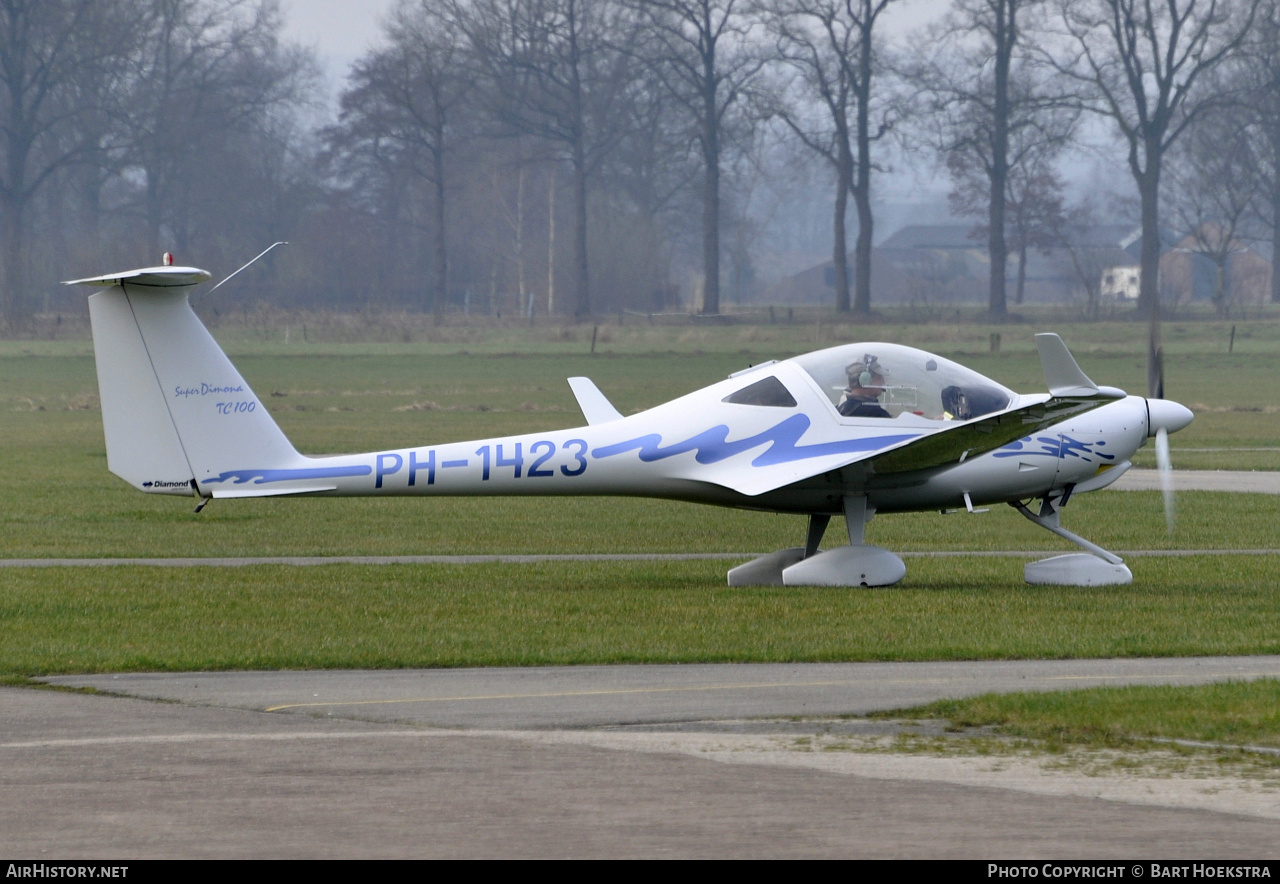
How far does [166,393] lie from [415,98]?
76978mm

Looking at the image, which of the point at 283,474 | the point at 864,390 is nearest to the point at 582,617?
the point at 283,474

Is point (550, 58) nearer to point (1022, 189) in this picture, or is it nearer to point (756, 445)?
point (1022, 189)

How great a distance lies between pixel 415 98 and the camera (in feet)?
287

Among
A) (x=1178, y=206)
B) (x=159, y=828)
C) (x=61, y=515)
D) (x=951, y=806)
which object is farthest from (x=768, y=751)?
(x=1178, y=206)

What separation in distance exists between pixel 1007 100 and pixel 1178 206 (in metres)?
27.3

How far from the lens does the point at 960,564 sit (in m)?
16.7

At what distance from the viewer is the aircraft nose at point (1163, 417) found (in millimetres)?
15023

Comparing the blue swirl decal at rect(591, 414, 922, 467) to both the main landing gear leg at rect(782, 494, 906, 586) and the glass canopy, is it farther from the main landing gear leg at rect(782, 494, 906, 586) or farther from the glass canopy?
the main landing gear leg at rect(782, 494, 906, 586)

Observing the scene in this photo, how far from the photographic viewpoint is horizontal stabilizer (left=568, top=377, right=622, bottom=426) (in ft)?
51.4

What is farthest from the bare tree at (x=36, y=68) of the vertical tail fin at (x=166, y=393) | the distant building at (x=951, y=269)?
the vertical tail fin at (x=166, y=393)

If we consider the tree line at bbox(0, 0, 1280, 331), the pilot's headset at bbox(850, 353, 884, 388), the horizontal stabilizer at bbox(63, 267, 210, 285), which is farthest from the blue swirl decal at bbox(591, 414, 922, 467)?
the tree line at bbox(0, 0, 1280, 331)

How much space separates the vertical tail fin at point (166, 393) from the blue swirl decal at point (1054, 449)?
6.63m

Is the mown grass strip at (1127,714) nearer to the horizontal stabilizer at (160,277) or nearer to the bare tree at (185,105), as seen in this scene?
the horizontal stabilizer at (160,277)

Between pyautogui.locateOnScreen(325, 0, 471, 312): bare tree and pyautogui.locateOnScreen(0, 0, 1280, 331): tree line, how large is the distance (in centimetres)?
19
